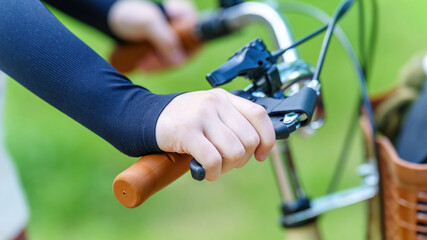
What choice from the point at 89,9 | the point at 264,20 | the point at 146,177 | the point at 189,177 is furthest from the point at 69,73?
the point at 189,177

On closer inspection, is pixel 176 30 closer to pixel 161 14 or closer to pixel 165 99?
pixel 161 14

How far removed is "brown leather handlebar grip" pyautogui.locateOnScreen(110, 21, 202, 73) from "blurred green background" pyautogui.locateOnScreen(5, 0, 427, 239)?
0.47 m

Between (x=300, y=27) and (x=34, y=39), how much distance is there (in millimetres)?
2153

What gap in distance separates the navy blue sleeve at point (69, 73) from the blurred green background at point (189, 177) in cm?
104

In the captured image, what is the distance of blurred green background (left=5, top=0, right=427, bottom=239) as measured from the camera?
184 centimetres

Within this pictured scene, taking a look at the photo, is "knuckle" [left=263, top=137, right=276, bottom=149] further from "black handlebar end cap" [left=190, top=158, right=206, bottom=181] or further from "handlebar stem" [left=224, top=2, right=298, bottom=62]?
"handlebar stem" [left=224, top=2, right=298, bottom=62]

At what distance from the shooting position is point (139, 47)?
→ 111 centimetres

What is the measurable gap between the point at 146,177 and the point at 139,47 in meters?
0.66

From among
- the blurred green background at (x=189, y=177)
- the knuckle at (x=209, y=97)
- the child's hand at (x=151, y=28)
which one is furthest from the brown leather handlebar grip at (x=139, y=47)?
the knuckle at (x=209, y=97)

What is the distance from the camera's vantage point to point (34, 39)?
20.9 inches

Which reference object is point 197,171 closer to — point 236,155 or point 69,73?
point 236,155

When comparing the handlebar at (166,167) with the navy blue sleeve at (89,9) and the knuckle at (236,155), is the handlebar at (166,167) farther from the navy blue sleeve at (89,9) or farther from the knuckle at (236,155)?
the navy blue sleeve at (89,9)

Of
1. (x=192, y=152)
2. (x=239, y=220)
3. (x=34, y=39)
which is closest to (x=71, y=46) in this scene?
(x=34, y=39)

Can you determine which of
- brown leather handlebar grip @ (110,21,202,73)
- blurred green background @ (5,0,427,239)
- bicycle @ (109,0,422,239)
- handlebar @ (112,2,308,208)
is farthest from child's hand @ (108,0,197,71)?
handlebar @ (112,2,308,208)
